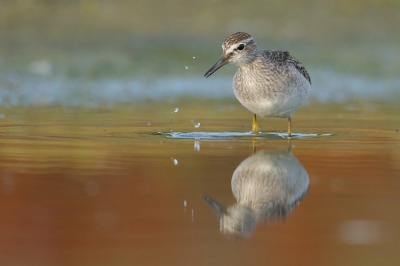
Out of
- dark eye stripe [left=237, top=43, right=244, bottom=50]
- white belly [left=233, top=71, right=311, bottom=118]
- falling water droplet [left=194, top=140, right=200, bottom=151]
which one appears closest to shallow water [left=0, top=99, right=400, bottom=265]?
falling water droplet [left=194, top=140, right=200, bottom=151]

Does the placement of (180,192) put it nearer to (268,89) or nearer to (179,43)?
(268,89)

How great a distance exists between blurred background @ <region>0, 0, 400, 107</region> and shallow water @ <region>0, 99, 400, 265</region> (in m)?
4.81

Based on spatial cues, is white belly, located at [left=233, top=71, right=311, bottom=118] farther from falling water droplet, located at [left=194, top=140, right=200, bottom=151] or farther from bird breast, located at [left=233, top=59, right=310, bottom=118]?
falling water droplet, located at [left=194, top=140, right=200, bottom=151]

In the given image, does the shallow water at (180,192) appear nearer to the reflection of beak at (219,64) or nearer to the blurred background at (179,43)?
the reflection of beak at (219,64)

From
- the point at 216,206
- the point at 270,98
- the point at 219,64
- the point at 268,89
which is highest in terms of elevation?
the point at 219,64

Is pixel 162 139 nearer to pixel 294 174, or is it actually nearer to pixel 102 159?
pixel 102 159

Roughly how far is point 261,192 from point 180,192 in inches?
24.4

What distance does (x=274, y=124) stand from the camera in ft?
40.8

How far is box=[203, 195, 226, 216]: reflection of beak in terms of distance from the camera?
6064 mm

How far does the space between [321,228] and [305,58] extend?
46.1ft

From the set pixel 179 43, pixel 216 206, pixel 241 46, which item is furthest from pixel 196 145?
pixel 179 43

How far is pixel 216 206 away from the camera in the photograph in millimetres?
6223

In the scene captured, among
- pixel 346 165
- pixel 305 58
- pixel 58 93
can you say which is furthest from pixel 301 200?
pixel 305 58

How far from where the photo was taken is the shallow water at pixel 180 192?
5.00m
